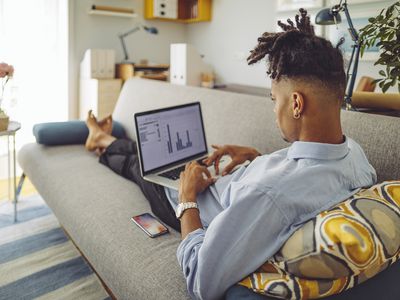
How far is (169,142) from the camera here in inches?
65.6

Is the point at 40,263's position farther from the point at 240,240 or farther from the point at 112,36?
the point at 112,36

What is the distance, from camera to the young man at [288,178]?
2.55 feet

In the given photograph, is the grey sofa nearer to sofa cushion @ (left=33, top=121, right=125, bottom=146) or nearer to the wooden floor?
sofa cushion @ (left=33, top=121, right=125, bottom=146)

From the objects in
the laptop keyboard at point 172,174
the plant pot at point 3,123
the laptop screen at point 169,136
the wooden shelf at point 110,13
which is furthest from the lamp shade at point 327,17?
the wooden shelf at point 110,13

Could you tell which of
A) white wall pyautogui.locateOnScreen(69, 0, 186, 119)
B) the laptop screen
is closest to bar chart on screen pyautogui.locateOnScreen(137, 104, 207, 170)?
the laptop screen

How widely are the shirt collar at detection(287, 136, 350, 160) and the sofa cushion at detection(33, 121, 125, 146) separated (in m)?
1.72

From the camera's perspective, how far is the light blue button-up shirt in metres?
0.77

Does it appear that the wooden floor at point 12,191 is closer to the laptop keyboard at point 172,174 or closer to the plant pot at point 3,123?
the plant pot at point 3,123

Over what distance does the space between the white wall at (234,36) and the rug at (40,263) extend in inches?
97.1

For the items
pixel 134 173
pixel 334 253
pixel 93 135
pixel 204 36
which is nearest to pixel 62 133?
pixel 93 135

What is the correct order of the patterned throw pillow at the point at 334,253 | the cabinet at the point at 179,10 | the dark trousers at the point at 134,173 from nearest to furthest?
the patterned throw pillow at the point at 334,253
the dark trousers at the point at 134,173
the cabinet at the point at 179,10

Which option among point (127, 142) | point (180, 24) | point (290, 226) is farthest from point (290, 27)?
point (180, 24)

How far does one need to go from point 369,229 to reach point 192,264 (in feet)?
1.29

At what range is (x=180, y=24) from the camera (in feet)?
14.6
